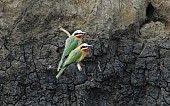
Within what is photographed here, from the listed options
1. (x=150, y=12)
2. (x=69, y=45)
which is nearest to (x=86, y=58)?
(x=69, y=45)

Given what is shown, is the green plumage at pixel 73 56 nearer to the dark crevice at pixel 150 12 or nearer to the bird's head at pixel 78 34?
the bird's head at pixel 78 34

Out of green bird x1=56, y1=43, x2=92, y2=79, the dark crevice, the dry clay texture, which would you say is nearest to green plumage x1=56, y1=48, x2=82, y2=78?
green bird x1=56, y1=43, x2=92, y2=79

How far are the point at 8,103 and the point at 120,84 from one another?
857 mm

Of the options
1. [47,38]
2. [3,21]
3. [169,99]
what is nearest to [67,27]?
[47,38]

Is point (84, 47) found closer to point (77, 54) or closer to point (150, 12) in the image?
point (77, 54)

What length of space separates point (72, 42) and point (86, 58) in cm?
30

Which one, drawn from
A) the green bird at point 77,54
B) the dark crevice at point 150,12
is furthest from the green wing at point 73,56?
the dark crevice at point 150,12

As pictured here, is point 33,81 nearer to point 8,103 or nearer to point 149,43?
point 8,103

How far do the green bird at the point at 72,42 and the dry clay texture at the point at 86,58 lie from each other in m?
0.24

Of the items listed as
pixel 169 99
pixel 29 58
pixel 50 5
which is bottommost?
pixel 169 99

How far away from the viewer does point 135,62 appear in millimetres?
4918

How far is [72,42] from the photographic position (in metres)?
4.61

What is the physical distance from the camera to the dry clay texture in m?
4.85

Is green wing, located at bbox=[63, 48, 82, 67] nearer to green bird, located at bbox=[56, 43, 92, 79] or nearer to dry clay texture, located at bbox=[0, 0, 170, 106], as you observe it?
green bird, located at bbox=[56, 43, 92, 79]
